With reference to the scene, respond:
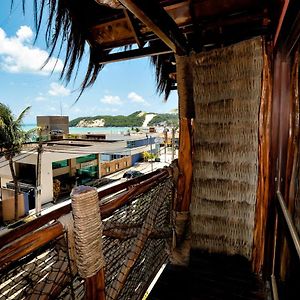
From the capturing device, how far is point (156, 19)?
46.4 inches

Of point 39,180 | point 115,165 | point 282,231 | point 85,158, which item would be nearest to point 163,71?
point 282,231

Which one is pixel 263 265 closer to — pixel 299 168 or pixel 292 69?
pixel 299 168

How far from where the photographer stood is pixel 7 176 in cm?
1122

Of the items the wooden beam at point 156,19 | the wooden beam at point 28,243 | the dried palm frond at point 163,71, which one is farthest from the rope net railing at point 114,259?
the dried palm frond at point 163,71

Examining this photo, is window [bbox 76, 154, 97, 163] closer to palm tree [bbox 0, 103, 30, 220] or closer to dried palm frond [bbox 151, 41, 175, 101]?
palm tree [bbox 0, 103, 30, 220]

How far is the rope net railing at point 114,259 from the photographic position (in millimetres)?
779

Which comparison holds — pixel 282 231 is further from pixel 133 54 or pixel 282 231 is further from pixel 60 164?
pixel 60 164

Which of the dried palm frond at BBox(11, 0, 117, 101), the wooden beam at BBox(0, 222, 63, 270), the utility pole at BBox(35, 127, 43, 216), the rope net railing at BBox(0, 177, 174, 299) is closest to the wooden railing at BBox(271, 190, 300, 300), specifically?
the rope net railing at BBox(0, 177, 174, 299)

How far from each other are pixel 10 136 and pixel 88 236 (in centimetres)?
1033

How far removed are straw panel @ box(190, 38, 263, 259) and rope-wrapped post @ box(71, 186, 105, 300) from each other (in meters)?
1.24

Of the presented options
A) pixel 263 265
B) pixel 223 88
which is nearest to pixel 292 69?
pixel 223 88

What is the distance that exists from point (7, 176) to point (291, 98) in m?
12.5

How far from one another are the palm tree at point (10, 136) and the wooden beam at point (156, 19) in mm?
9617

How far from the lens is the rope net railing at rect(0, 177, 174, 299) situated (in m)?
0.78
